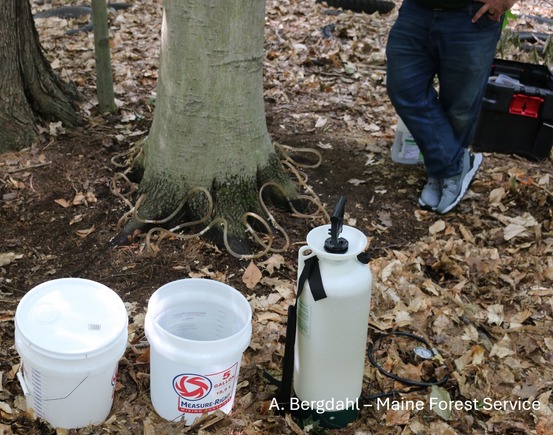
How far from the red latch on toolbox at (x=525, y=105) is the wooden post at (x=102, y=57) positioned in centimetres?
339

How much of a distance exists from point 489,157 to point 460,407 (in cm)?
300

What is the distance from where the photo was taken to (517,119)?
215 inches

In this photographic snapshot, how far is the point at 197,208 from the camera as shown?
403 cm

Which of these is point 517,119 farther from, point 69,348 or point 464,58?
point 69,348

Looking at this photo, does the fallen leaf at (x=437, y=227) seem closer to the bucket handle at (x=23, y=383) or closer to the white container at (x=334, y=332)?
the white container at (x=334, y=332)

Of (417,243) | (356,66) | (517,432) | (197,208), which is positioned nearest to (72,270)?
(197,208)

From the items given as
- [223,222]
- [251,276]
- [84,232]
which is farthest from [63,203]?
[251,276]

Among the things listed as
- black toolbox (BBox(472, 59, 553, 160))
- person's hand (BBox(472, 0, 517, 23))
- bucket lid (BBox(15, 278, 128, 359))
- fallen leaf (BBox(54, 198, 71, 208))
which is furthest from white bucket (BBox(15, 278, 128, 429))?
black toolbox (BBox(472, 59, 553, 160))

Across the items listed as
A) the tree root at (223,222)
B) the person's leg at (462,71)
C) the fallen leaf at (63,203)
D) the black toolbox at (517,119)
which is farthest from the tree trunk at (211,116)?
the black toolbox at (517,119)

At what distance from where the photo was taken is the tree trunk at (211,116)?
3619 mm

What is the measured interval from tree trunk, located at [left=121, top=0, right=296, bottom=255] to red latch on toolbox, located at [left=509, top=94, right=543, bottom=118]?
240 cm

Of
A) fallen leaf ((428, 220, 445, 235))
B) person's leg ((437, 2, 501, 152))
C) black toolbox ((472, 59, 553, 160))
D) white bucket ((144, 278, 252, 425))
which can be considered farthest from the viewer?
black toolbox ((472, 59, 553, 160))

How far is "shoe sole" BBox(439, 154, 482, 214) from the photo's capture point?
4.65 meters

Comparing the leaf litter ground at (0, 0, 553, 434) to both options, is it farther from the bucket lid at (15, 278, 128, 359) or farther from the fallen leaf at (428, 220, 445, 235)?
the bucket lid at (15, 278, 128, 359)
